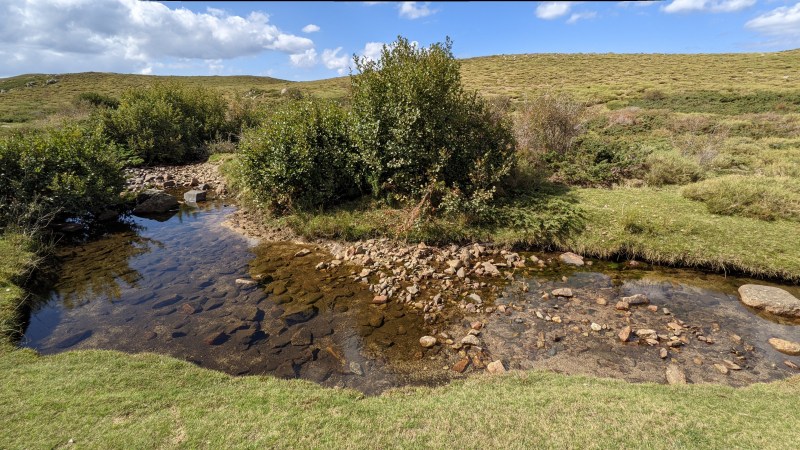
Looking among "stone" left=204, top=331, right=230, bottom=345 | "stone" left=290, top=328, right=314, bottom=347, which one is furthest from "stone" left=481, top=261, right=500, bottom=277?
"stone" left=204, top=331, right=230, bottom=345

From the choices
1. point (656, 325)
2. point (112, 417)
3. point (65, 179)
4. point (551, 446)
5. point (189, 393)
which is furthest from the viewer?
point (65, 179)

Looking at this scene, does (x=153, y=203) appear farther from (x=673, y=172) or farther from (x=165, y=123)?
(x=673, y=172)

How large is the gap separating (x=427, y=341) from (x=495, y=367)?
174 centimetres

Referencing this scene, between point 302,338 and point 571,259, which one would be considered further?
point 571,259

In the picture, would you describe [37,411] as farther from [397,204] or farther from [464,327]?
[397,204]

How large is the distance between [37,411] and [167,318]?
400 cm

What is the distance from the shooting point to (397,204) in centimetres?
1558

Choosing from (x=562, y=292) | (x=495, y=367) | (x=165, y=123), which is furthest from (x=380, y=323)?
(x=165, y=123)

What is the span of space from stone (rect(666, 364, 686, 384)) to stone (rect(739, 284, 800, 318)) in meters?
4.49

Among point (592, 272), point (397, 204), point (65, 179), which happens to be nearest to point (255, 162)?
point (397, 204)

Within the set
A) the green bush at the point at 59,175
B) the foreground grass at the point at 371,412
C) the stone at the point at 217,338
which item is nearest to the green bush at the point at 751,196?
the foreground grass at the point at 371,412

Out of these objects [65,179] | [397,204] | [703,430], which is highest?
[65,179]

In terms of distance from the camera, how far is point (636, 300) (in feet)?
33.0

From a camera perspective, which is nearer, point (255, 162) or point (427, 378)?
point (427, 378)
